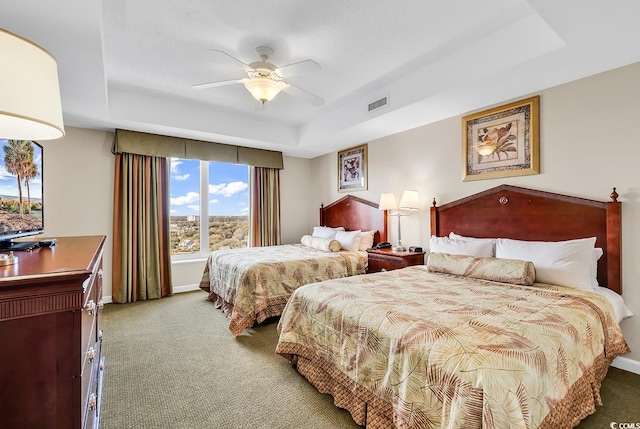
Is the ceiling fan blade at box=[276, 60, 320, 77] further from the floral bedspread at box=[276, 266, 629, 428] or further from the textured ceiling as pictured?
the floral bedspread at box=[276, 266, 629, 428]

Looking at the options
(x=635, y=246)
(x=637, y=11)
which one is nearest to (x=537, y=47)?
(x=637, y=11)

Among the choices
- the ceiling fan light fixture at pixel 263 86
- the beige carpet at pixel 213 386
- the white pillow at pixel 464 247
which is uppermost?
the ceiling fan light fixture at pixel 263 86

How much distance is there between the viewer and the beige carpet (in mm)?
1802

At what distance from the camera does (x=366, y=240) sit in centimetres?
441

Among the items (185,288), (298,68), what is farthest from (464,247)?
(185,288)

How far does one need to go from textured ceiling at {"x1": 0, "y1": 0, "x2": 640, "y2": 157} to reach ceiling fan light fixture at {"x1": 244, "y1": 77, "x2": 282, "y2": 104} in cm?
31

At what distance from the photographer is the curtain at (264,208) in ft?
17.6

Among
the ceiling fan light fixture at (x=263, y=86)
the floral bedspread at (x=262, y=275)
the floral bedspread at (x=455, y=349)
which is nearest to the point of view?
the floral bedspread at (x=455, y=349)

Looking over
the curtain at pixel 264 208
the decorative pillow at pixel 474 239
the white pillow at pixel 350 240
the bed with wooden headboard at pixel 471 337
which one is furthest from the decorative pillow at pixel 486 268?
the curtain at pixel 264 208


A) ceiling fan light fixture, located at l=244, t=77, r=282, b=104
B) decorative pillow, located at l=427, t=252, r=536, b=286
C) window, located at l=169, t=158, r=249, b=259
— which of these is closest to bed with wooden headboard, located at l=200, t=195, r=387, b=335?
window, located at l=169, t=158, r=249, b=259

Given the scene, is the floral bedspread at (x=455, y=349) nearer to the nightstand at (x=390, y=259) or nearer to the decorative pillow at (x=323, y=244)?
the nightstand at (x=390, y=259)

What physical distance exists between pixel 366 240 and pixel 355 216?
0.61m

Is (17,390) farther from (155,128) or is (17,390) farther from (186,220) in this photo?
(186,220)

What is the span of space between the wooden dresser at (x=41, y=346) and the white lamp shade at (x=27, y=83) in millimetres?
470
